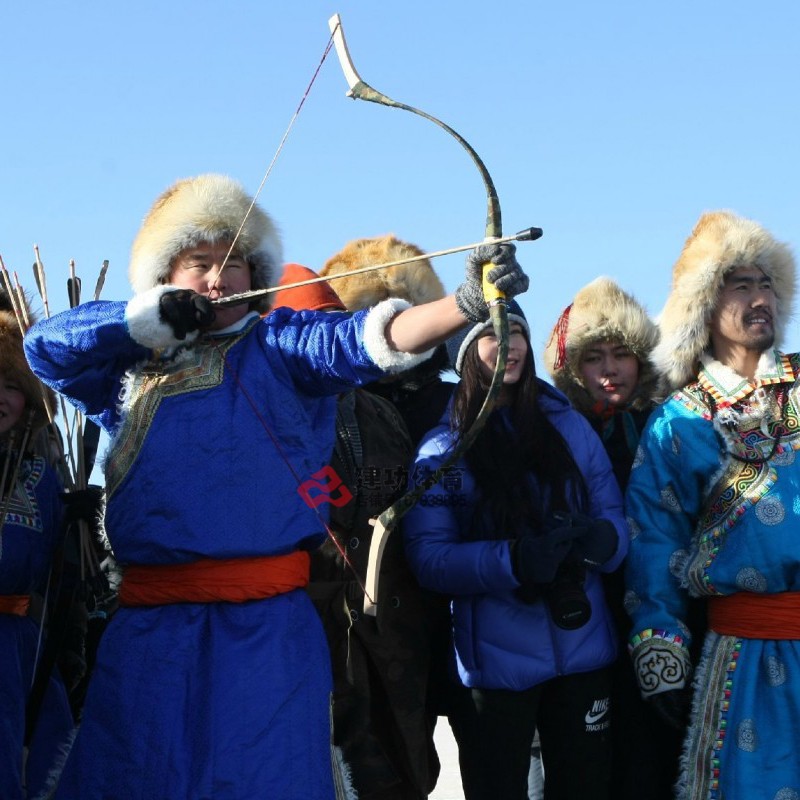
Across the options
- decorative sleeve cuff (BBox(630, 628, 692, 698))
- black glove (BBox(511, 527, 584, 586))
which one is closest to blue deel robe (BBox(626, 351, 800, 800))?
decorative sleeve cuff (BBox(630, 628, 692, 698))

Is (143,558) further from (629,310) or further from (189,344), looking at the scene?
(629,310)

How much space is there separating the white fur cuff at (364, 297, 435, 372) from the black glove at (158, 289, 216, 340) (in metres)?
0.43

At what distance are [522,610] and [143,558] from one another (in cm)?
111

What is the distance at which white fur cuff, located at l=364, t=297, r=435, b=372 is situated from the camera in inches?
119

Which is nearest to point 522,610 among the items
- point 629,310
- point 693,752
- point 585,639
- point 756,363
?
point 585,639

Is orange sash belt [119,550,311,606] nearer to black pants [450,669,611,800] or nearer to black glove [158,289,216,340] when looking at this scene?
black glove [158,289,216,340]

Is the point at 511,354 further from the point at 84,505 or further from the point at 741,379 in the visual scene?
the point at 84,505

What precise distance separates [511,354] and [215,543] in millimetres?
1228

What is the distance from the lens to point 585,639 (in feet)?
12.5

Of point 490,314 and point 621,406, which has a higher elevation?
point 490,314

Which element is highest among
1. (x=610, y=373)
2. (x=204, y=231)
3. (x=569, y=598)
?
(x=204, y=231)

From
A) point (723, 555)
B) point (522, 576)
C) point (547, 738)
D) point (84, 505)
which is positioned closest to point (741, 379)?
point (723, 555)

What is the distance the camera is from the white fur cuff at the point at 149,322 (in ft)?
10.7

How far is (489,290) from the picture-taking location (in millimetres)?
2771
